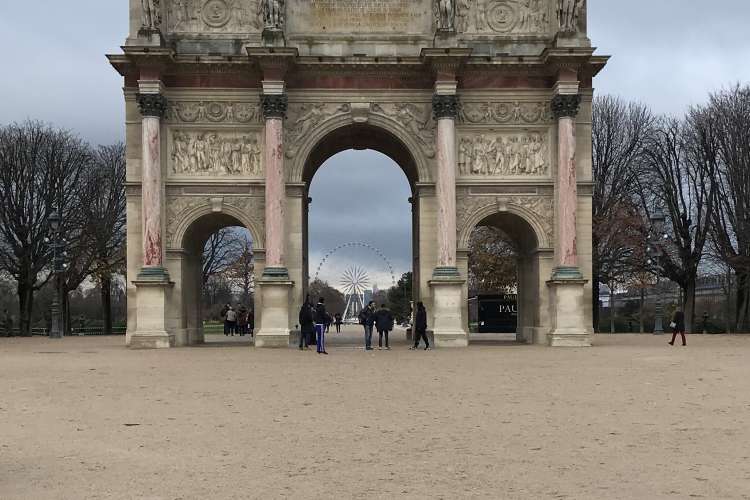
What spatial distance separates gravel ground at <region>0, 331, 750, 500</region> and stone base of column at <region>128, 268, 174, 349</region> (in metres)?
11.6

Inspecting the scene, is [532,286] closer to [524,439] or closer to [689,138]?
[689,138]

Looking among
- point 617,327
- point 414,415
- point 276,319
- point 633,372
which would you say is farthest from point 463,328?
point 617,327

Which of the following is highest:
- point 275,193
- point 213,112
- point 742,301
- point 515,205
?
point 213,112

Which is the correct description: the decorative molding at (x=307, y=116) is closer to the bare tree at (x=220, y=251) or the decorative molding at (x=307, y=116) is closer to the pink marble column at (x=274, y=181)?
the pink marble column at (x=274, y=181)

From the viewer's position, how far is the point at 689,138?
52.6 m

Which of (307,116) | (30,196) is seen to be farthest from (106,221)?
(307,116)

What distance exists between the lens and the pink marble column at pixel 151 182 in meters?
34.1

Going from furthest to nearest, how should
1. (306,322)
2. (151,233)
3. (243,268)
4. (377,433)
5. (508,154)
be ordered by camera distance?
(243,268), (508,154), (151,233), (306,322), (377,433)

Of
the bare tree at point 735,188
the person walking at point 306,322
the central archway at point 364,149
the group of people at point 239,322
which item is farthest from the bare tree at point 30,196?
the bare tree at point 735,188

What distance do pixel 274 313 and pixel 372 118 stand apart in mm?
7659

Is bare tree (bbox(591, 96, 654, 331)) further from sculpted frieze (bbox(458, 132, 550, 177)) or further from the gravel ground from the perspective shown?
the gravel ground

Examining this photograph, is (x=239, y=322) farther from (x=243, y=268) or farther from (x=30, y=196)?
(x=243, y=268)

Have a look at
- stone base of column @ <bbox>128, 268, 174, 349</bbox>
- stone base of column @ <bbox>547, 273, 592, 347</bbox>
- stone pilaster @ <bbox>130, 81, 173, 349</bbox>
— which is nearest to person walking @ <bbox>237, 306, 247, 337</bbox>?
stone pilaster @ <bbox>130, 81, 173, 349</bbox>

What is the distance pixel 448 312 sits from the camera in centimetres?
3381
